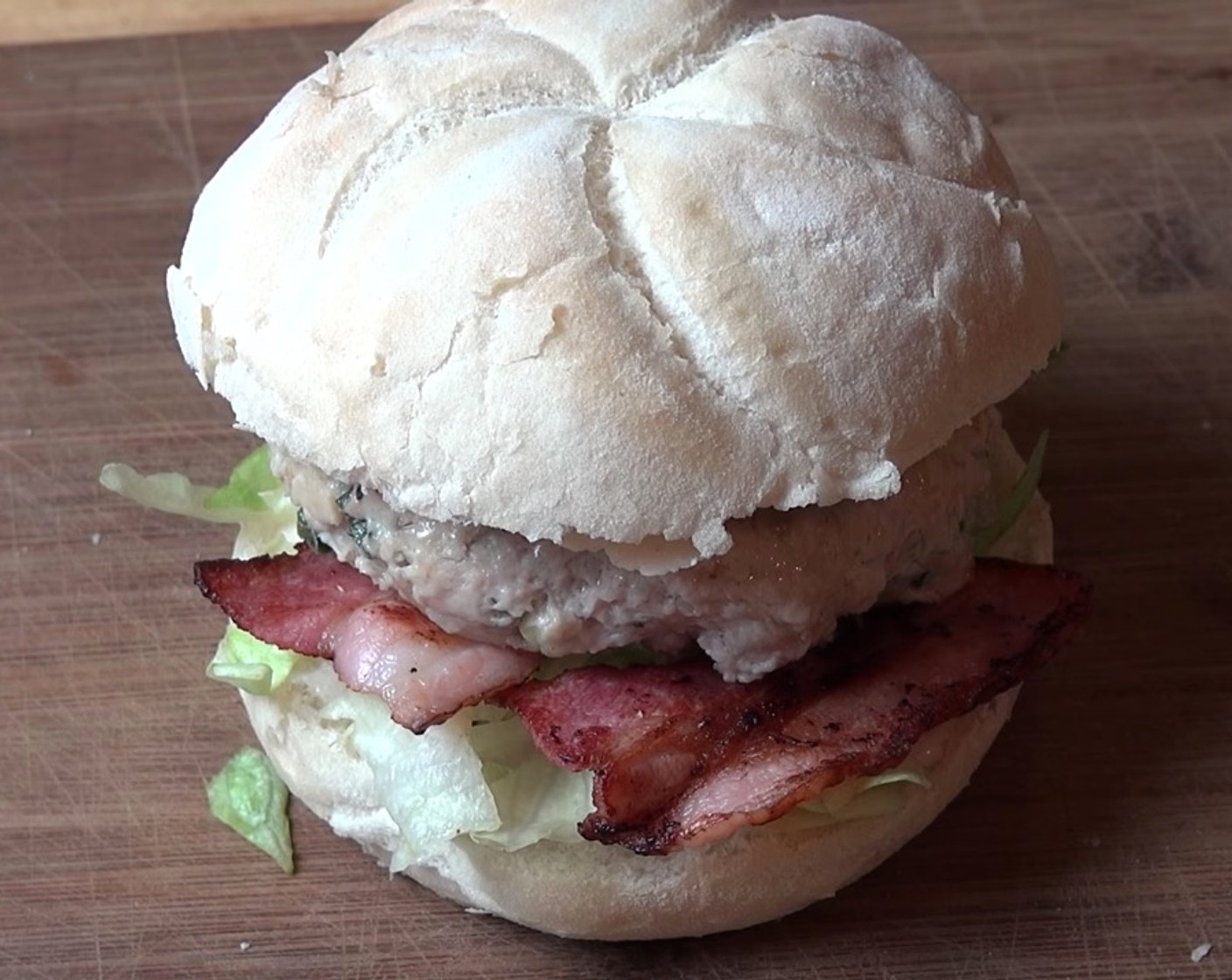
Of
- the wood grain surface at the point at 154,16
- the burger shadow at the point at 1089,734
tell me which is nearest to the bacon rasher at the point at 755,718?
the burger shadow at the point at 1089,734

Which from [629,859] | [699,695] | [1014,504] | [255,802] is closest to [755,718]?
[699,695]

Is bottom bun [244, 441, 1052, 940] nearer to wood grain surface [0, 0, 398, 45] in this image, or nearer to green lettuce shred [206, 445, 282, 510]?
green lettuce shred [206, 445, 282, 510]

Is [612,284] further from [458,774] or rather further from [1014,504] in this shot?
[1014,504]

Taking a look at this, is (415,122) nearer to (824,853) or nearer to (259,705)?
(259,705)

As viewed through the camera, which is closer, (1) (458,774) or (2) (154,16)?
(1) (458,774)

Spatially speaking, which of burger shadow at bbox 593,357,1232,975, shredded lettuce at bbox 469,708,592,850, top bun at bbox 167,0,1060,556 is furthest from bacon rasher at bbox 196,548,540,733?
burger shadow at bbox 593,357,1232,975

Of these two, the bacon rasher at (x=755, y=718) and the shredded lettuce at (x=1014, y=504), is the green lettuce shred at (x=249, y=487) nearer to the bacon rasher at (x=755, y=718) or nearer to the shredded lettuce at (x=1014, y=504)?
the bacon rasher at (x=755, y=718)

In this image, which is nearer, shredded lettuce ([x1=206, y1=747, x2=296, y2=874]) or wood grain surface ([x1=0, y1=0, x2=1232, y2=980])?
wood grain surface ([x1=0, y1=0, x2=1232, y2=980])
